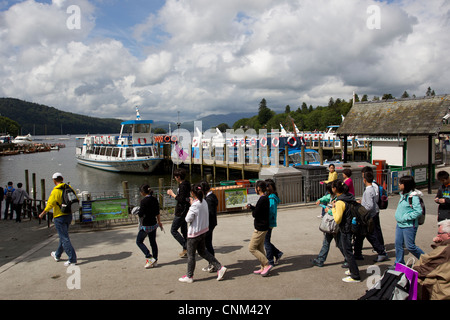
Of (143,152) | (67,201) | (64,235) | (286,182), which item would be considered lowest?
(64,235)

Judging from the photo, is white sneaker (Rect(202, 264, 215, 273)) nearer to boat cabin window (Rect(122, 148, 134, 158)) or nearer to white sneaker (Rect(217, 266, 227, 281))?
white sneaker (Rect(217, 266, 227, 281))

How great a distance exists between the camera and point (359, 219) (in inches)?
222

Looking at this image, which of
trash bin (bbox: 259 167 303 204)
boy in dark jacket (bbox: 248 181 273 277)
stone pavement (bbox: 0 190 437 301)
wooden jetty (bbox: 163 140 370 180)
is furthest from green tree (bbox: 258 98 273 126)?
boy in dark jacket (bbox: 248 181 273 277)

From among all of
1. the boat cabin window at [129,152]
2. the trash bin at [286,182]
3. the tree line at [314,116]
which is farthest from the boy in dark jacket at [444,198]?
the tree line at [314,116]

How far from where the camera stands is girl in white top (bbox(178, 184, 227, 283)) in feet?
18.7

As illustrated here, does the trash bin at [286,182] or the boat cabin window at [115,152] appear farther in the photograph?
the boat cabin window at [115,152]

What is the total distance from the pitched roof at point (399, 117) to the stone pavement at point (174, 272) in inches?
254

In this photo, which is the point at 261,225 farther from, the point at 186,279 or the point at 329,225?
the point at 186,279

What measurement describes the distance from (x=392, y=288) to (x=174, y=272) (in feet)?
12.8

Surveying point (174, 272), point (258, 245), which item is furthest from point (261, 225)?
point (174, 272)

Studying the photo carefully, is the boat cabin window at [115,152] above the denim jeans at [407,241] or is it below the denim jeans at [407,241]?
above

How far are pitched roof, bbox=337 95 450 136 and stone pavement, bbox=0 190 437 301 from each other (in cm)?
646

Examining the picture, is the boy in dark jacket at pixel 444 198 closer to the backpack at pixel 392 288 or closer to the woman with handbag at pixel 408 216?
the woman with handbag at pixel 408 216

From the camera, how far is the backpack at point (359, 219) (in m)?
5.63
